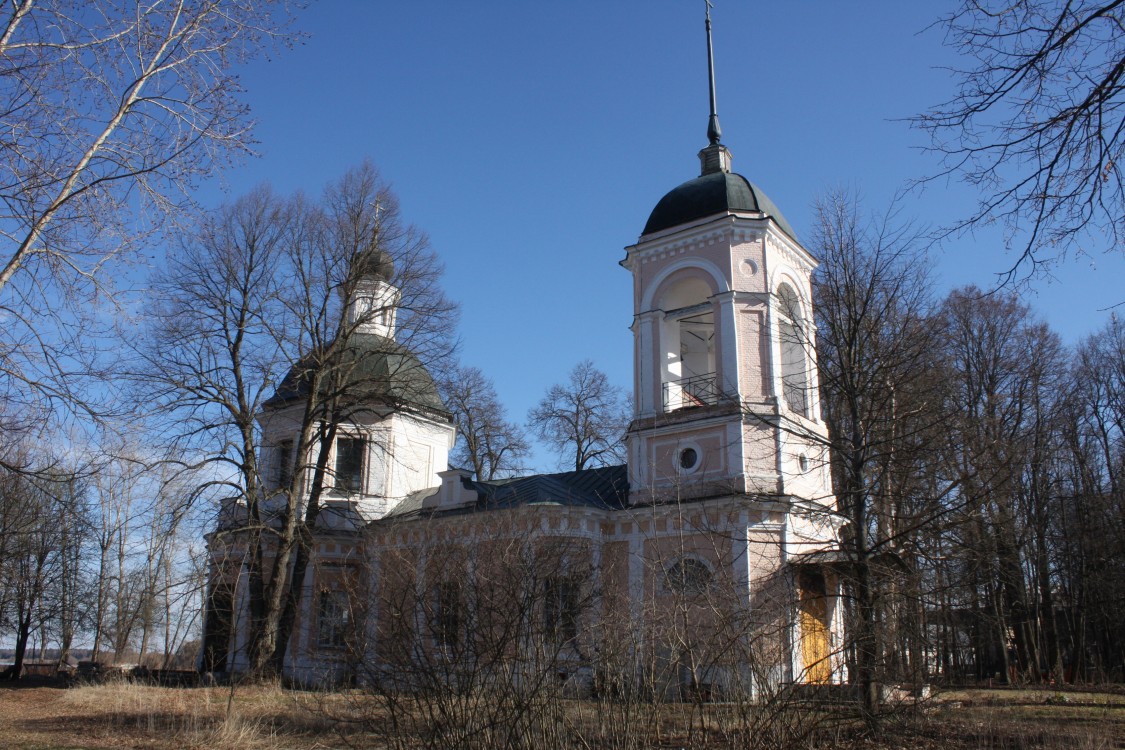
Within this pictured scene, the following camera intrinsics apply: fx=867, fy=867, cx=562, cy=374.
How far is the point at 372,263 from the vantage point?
20703 millimetres

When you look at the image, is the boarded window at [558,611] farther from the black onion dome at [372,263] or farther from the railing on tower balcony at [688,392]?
the black onion dome at [372,263]

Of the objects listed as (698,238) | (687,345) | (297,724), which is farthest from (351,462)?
(297,724)

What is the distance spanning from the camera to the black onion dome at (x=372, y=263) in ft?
66.5

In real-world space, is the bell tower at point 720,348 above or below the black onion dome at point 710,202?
below

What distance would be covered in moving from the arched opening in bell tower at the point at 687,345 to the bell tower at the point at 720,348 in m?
0.03

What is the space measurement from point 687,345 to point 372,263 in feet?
25.6

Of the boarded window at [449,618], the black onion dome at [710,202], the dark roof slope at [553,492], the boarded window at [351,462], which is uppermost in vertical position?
the black onion dome at [710,202]

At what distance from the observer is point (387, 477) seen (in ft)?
79.2

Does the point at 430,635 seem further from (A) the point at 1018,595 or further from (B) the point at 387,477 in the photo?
(A) the point at 1018,595

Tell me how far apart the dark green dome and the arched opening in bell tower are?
5.71 metres

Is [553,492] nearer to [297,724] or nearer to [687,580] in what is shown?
[687,580]

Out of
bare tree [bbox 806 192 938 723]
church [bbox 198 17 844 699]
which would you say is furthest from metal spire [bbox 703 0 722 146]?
bare tree [bbox 806 192 938 723]

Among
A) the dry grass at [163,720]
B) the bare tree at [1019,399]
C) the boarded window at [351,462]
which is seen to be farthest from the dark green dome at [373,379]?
the bare tree at [1019,399]

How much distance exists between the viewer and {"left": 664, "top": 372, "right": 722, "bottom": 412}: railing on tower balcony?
741 inches
